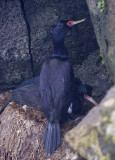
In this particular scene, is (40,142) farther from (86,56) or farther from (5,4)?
(5,4)

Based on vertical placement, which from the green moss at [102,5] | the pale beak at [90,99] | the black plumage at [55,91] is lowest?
the pale beak at [90,99]

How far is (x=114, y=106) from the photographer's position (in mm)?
1889

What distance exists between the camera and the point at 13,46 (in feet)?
15.0

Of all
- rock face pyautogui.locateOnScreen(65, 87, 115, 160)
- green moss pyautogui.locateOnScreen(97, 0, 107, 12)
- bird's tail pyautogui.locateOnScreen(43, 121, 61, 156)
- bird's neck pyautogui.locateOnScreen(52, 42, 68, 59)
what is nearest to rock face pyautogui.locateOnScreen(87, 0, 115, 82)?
green moss pyautogui.locateOnScreen(97, 0, 107, 12)

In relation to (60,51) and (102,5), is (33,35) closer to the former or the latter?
(60,51)

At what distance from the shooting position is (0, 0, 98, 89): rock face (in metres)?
4.34

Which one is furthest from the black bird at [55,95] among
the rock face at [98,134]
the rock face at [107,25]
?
the rock face at [98,134]

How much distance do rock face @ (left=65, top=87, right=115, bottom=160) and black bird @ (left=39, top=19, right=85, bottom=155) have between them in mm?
1353

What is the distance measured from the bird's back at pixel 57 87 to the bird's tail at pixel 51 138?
0.15 m

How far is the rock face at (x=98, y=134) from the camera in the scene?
72.7 inches

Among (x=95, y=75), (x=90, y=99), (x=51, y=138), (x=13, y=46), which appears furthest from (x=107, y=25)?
(x=13, y=46)

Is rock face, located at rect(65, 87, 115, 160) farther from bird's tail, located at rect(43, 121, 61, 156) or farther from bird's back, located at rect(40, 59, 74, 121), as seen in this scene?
bird's back, located at rect(40, 59, 74, 121)

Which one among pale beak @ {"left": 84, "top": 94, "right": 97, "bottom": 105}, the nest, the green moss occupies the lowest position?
the nest

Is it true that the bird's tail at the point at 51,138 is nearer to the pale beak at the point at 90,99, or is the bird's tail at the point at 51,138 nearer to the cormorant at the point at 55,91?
the cormorant at the point at 55,91
